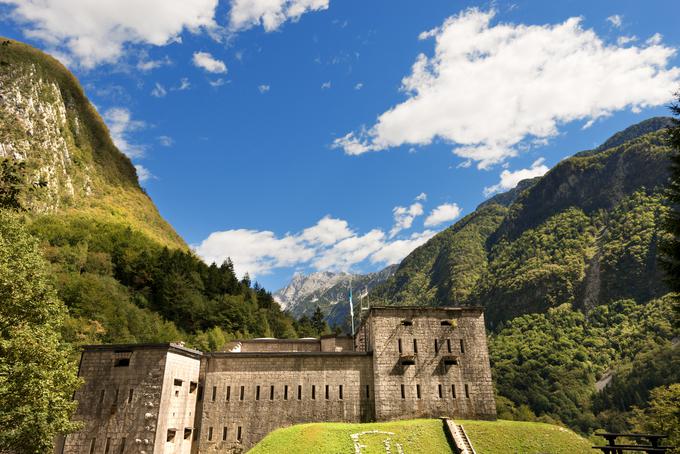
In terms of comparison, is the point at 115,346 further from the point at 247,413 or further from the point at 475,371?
the point at 475,371

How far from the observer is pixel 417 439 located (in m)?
33.2

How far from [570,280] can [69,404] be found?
7591 inches

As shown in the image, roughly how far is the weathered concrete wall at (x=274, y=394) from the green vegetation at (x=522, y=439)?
355 inches

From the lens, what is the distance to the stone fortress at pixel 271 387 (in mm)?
33812

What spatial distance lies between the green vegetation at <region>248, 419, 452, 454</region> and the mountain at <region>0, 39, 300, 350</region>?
37.0 meters

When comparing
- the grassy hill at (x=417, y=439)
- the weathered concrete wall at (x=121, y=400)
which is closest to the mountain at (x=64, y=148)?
the weathered concrete wall at (x=121, y=400)

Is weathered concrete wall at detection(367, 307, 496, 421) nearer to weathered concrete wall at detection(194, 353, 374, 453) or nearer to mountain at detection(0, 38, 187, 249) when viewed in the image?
weathered concrete wall at detection(194, 353, 374, 453)

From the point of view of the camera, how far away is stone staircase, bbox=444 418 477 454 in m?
31.9

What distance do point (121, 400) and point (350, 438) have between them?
1727 cm

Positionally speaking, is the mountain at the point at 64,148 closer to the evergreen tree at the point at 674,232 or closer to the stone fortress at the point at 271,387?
the stone fortress at the point at 271,387

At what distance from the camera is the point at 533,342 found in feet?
538

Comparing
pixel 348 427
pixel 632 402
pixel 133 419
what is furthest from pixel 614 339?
pixel 133 419

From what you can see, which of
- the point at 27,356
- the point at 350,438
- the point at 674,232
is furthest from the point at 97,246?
the point at 674,232

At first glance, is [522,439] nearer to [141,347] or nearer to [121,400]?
[141,347]
